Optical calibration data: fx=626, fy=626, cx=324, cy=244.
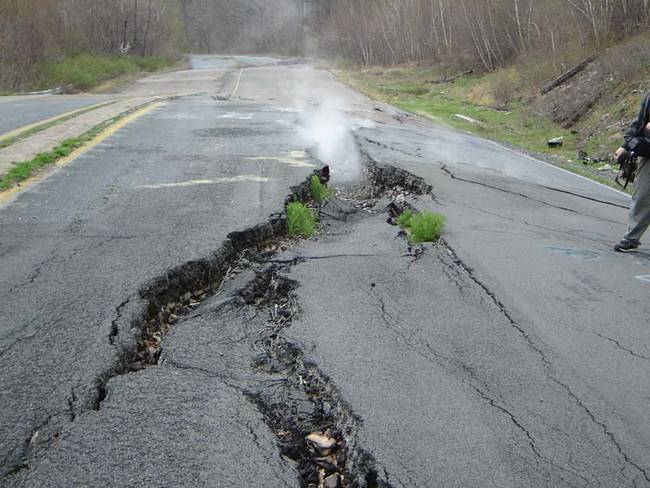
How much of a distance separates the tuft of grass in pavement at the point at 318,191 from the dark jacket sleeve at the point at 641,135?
3.26m

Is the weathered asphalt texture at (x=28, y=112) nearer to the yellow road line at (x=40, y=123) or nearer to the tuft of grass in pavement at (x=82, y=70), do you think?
the yellow road line at (x=40, y=123)

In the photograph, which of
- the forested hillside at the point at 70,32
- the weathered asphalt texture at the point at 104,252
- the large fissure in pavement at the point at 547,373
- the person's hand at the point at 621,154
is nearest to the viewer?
the large fissure in pavement at the point at 547,373

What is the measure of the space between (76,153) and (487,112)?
14.9m

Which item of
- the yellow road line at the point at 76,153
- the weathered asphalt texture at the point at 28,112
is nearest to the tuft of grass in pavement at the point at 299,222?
the yellow road line at the point at 76,153

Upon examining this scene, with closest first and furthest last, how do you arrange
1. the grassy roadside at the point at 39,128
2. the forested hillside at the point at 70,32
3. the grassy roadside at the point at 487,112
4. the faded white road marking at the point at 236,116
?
1. the grassy roadside at the point at 39,128
2. the faded white road marking at the point at 236,116
3. the grassy roadside at the point at 487,112
4. the forested hillside at the point at 70,32

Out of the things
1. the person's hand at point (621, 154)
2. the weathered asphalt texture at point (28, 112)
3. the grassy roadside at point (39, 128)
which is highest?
the person's hand at point (621, 154)

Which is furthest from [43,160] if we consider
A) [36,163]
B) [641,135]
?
[641,135]

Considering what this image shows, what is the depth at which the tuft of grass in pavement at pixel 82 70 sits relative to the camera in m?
26.0

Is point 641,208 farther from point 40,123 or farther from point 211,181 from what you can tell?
point 40,123

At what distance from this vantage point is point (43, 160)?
7766mm

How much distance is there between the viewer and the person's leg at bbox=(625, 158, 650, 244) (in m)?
5.94

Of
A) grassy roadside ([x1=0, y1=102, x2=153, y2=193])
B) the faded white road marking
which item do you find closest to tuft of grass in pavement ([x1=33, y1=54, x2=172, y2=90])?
the faded white road marking

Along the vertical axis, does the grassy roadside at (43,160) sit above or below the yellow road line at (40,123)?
above

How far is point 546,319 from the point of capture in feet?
13.8
